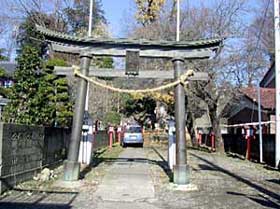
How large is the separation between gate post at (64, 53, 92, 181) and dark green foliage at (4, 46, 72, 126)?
613 centimetres

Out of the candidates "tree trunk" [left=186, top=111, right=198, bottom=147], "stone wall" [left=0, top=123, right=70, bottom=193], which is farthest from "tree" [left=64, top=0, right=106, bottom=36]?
"stone wall" [left=0, top=123, right=70, bottom=193]

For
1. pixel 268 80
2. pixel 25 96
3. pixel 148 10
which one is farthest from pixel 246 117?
pixel 25 96

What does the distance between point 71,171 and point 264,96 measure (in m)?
22.6

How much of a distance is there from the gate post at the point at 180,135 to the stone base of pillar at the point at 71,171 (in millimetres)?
2717

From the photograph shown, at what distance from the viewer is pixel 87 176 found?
605 inches

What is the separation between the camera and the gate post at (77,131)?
43.9 feet

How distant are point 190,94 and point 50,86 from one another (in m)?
11.7

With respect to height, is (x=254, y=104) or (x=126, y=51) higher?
(x=254, y=104)

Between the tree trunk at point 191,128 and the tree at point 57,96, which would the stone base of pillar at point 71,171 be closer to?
the tree at point 57,96

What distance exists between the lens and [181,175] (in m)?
13.3

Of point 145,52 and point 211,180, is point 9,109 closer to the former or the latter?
point 145,52

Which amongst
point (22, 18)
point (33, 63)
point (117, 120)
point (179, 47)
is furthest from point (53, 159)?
point (117, 120)

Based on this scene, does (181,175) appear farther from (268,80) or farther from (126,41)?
(268,80)

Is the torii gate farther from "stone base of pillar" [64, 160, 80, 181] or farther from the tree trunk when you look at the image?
the tree trunk
